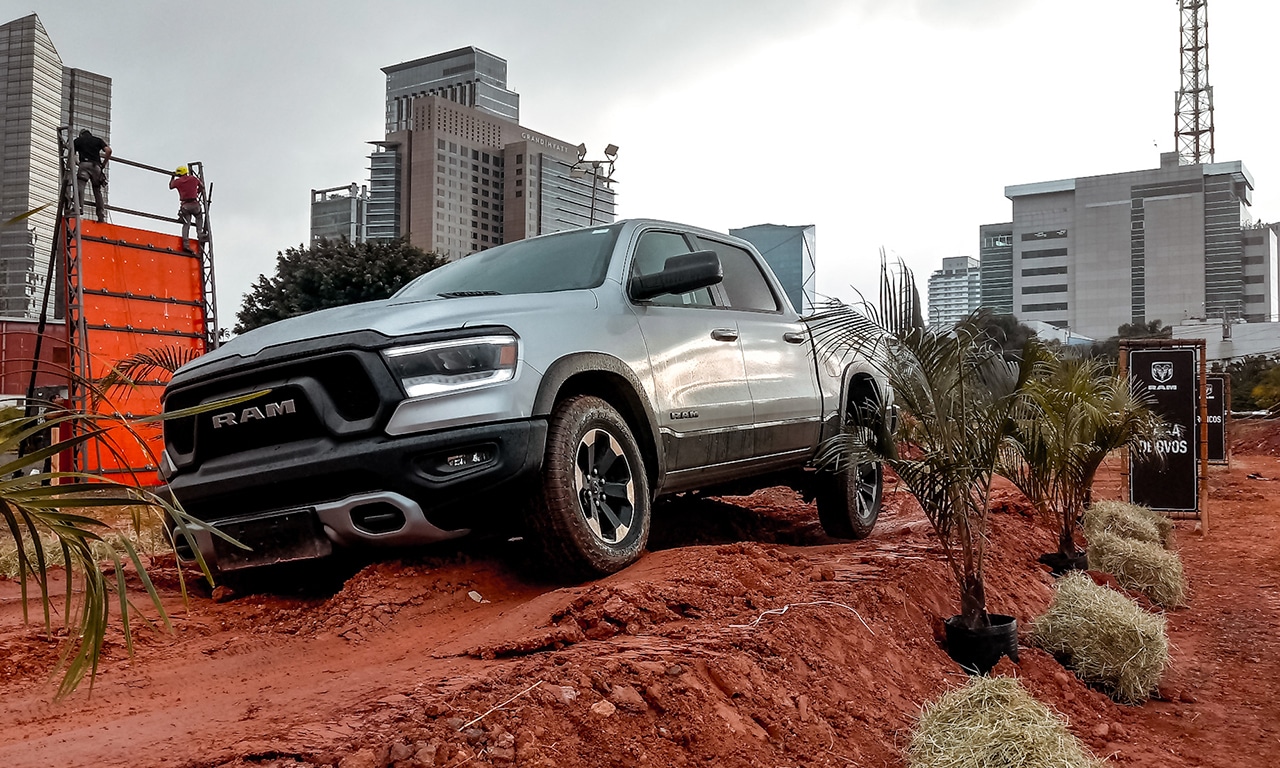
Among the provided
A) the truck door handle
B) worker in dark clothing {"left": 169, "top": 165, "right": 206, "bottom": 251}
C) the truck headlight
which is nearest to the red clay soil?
the truck headlight

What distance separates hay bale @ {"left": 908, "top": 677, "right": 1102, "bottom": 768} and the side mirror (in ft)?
7.18

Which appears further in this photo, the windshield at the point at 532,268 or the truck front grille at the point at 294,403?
the windshield at the point at 532,268

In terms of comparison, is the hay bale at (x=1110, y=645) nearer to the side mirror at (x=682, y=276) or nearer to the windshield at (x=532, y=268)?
the side mirror at (x=682, y=276)

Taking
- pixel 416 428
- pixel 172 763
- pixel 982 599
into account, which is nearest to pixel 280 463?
pixel 416 428

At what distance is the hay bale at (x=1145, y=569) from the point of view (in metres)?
7.73

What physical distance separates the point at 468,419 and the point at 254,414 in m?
0.96

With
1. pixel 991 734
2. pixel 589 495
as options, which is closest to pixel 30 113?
pixel 589 495

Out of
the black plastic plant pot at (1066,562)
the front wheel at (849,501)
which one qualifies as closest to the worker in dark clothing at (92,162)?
the front wheel at (849,501)

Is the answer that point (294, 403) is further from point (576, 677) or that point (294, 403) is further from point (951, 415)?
point (951, 415)

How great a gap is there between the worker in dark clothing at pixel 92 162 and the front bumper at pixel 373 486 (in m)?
8.73

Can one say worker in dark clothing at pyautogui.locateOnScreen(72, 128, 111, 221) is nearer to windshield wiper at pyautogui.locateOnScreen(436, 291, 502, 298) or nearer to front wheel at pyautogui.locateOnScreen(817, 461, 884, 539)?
windshield wiper at pyautogui.locateOnScreen(436, 291, 502, 298)

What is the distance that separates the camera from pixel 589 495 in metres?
4.43

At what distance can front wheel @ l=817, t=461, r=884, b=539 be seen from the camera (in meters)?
6.81

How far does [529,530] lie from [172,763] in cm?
193
